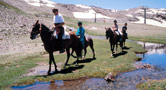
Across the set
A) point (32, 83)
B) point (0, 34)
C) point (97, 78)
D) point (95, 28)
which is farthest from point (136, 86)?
point (95, 28)

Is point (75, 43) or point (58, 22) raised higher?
point (58, 22)

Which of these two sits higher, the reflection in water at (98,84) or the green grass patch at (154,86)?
the green grass patch at (154,86)

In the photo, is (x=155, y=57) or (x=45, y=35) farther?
(x=155, y=57)

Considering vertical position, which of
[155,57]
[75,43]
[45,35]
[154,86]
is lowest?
[155,57]

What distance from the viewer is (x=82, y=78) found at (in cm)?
1158

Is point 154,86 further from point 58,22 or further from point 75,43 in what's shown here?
point 75,43

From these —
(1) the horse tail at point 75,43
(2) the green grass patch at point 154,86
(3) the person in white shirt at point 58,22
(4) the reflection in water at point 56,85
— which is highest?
(3) the person in white shirt at point 58,22

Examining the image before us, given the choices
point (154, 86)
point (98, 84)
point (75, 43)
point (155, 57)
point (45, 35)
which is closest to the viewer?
point (154, 86)

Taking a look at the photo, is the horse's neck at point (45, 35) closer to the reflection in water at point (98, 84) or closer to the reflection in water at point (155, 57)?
the reflection in water at point (98, 84)

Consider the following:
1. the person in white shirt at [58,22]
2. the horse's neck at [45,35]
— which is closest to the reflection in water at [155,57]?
the person in white shirt at [58,22]

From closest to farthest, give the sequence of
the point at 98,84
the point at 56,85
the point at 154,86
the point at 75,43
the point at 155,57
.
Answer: the point at 154,86, the point at 98,84, the point at 56,85, the point at 75,43, the point at 155,57

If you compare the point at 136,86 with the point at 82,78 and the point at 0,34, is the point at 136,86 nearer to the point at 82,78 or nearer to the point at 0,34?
the point at 82,78

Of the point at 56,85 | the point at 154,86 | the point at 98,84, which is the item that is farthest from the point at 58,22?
the point at 154,86

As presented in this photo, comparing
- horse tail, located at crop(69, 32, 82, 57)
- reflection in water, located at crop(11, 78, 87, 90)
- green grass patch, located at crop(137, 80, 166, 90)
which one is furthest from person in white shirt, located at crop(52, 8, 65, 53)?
green grass patch, located at crop(137, 80, 166, 90)
